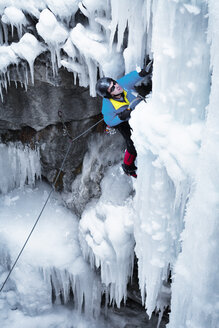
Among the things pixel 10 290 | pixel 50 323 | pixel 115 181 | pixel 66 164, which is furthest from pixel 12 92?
pixel 50 323

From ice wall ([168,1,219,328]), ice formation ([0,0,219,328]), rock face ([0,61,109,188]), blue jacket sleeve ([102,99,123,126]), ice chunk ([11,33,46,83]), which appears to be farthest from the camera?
rock face ([0,61,109,188])

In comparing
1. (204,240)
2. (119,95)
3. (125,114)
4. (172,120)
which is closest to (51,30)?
(119,95)

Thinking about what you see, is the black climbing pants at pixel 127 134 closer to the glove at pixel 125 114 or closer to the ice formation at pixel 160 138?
the glove at pixel 125 114

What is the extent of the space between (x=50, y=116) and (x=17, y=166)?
1.44m

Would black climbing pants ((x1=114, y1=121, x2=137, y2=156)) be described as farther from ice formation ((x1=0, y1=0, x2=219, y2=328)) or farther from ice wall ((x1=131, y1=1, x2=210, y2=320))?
ice wall ((x1=131, y1=1, x2=210, y2=320))

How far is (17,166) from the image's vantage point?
554 cm

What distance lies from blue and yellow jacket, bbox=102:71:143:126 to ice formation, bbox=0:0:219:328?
12 cm

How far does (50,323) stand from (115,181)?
2653 millimetres

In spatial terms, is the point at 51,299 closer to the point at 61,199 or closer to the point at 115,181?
the point at 61,199

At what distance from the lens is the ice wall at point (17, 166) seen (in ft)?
17.7

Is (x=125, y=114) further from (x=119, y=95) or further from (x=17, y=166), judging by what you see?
(x=17, y=166)

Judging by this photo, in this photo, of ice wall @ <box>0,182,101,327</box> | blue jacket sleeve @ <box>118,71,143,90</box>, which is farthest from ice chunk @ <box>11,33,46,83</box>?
ice wall @ <box>0,182,101,327</box>

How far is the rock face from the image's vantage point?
4.31m

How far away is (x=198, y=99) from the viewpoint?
5.91ft
